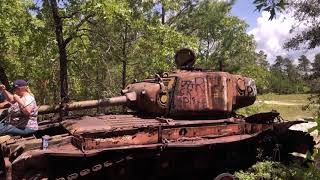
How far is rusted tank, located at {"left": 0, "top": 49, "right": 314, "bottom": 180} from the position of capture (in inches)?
298

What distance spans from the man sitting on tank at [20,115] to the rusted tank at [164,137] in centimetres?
26

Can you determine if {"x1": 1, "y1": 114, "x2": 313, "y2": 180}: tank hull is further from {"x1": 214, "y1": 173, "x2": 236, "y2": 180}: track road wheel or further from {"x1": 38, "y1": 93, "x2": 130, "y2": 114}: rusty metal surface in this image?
{"x1": 214, "y1": 173, "x2": 236, "y2": 180}: track road wheel

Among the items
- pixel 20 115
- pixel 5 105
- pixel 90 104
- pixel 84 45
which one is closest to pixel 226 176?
pixel 90 104

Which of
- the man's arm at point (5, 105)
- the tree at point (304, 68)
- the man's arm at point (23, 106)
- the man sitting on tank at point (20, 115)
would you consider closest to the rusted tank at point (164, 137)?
the man sitting on tank at point (20, 115)

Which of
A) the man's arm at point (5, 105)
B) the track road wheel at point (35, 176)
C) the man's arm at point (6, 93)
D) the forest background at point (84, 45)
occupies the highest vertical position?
the forest background at point (84, 45)

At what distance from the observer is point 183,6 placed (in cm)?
2672

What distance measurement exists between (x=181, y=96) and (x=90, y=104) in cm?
184

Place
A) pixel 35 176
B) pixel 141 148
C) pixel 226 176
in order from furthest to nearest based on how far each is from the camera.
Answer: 1. pixel 226 176
2. pixel 141 148
3. pixel 35 176

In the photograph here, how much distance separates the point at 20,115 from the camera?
8.40m

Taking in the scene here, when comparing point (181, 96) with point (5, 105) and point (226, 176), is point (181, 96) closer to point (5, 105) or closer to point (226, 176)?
point (226, 176)

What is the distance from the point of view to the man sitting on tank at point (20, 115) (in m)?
8.29

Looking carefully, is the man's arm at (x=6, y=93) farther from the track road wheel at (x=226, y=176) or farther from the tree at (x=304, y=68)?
the tree at (x=304, y=68)

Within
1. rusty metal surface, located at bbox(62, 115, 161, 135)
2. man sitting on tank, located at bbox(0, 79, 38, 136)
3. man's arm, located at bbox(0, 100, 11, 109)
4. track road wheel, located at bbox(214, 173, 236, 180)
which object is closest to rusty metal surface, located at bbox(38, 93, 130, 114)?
rusty metal surface, located at bbox(62, 115, 161, 135)

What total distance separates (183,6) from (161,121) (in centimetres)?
1851
